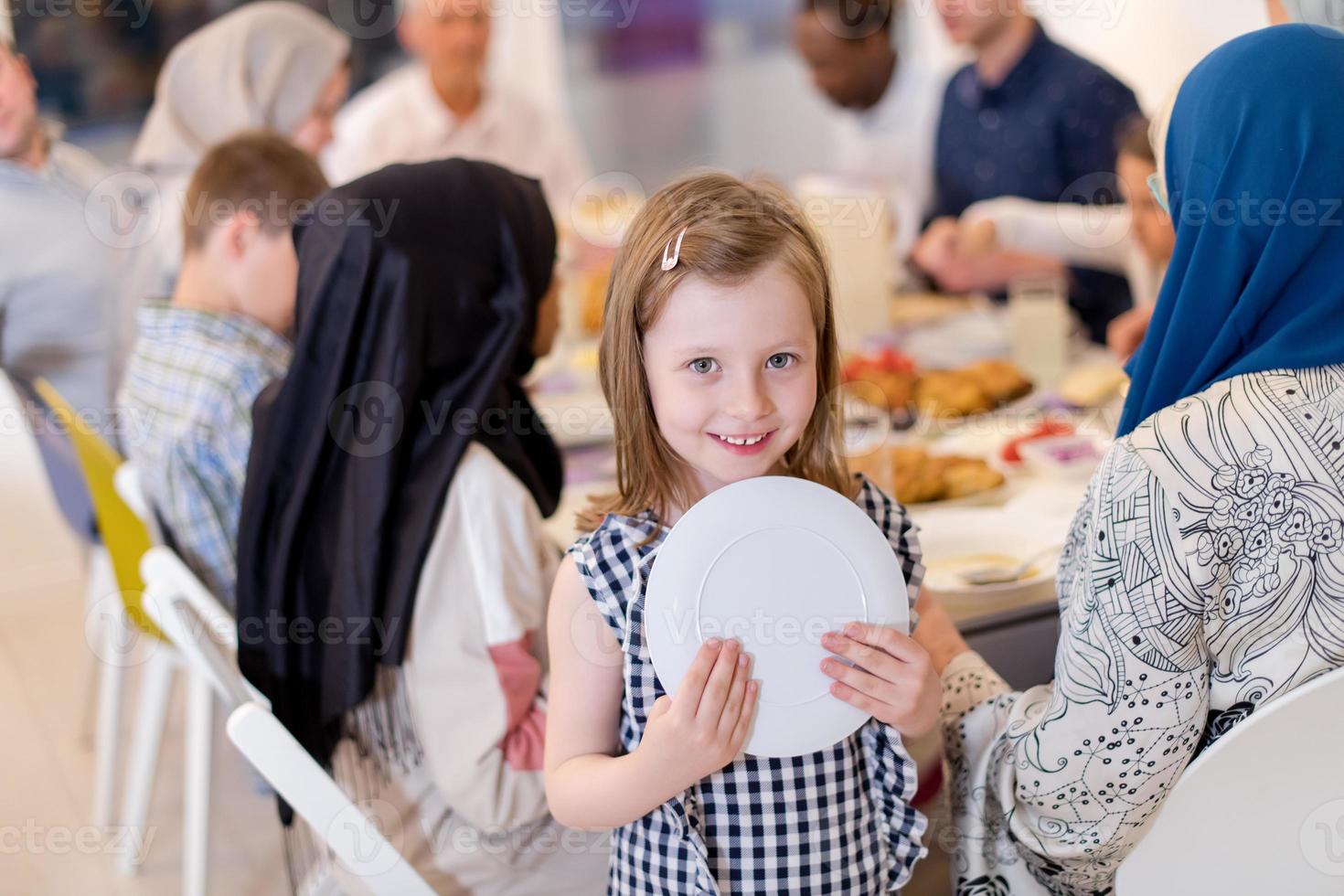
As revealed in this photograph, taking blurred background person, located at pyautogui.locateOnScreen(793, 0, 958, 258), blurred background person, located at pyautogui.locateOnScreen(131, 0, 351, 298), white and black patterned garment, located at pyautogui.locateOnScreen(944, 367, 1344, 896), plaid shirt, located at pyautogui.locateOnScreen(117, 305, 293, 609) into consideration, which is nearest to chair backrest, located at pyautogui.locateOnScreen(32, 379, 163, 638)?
plaid shirt, located at pyautogui.locateOnScreen(117, 305, 293, 609)

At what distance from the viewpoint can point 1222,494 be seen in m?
1.01

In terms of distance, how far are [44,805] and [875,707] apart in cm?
217

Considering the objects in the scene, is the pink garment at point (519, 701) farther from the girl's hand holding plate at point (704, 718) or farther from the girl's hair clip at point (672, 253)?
the girl's hair clip at point (672, 253)

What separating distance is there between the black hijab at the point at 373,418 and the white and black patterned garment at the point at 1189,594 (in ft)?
2.30

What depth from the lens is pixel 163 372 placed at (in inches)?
72.8

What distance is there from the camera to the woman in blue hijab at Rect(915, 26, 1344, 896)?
1.01 m

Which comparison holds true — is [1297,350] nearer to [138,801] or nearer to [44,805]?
[138,801]

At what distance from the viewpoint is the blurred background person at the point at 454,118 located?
12.1ft

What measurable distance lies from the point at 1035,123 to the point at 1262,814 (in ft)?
8.12

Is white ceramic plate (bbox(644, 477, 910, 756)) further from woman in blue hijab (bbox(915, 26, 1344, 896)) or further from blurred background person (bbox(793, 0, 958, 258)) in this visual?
blurred background person (bbox(793, 0, 958, 258))

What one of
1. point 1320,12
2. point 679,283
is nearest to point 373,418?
point 679,283

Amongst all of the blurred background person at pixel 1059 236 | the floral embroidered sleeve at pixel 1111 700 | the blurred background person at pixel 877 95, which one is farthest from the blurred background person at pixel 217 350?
the blurred background person at pixel 877 95

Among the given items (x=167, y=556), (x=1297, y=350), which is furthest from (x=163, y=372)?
(x=1297, y=350)

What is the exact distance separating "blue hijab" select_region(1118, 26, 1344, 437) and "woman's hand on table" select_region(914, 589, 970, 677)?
37 cm
